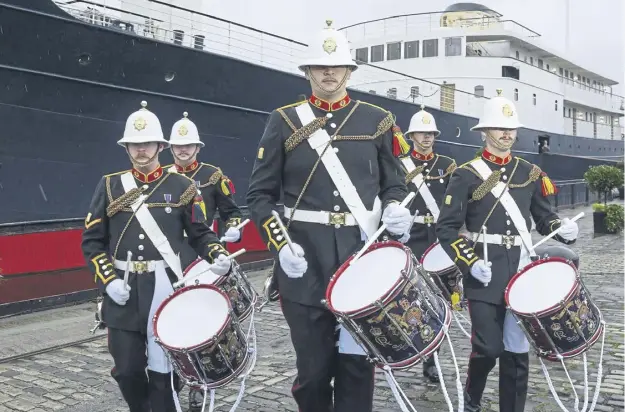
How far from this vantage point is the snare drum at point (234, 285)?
474 centimetres

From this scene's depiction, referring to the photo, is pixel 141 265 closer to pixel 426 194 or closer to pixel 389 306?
pixel 389 306

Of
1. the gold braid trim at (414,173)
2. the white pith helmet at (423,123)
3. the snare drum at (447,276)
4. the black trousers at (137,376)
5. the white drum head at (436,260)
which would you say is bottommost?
the black trousers at (137,376)

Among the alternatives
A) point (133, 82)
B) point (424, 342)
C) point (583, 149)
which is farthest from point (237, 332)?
point (583, 149)

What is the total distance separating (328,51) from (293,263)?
114 cm

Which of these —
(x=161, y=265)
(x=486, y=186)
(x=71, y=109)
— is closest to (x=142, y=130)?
(x=161, y=265)

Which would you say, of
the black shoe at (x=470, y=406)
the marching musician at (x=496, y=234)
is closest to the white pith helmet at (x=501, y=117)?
the marching musician at (x=496, y=234)

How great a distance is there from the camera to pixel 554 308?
3.85 m

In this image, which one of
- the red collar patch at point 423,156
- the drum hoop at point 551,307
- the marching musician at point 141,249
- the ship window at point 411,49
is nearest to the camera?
the drum hoop at point 551,307

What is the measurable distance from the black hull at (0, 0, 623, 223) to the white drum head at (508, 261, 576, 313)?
6.52m

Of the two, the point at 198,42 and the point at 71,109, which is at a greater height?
the point at 198,42

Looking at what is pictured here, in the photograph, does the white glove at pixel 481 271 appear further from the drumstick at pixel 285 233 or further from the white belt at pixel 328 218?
the drumstick at pixel 285 233

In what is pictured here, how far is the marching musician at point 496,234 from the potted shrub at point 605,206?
42.3ft

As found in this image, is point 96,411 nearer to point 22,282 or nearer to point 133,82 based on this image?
point 22,282

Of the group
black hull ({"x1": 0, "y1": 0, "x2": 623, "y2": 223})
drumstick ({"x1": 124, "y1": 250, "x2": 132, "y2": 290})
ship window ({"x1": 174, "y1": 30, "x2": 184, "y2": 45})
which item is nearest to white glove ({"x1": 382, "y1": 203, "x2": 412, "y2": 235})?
drumstick ({"x1": 124, "y1": 250, "x2": 132, "y2": 290})
